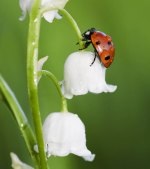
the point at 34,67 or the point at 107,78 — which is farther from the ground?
the point at 34,67

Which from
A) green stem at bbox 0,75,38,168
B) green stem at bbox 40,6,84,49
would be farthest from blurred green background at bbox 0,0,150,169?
green stem at bbox 40,6,84,49

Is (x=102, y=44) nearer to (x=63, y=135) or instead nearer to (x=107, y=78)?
(x=63, y=135)

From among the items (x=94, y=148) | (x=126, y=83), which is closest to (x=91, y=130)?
(x=94, y=148)

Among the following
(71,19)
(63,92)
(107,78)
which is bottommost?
(107,78)

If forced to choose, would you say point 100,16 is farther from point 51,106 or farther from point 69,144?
point 69,144

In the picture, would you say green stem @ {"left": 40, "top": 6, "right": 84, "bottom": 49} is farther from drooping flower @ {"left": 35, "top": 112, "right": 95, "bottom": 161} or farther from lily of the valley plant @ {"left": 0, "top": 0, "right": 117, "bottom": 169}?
drooping flower @ {"left": 35, "top": 112, "right": 95, "bottom": 161}

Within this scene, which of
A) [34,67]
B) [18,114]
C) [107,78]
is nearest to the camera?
[34,67]

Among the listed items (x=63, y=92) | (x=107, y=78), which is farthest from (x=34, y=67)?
(x=107, y=78)

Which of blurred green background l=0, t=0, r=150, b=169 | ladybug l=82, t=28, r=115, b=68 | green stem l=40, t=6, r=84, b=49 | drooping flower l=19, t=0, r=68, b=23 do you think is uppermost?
drooping flower l=19, t=0, r=68, b=23
